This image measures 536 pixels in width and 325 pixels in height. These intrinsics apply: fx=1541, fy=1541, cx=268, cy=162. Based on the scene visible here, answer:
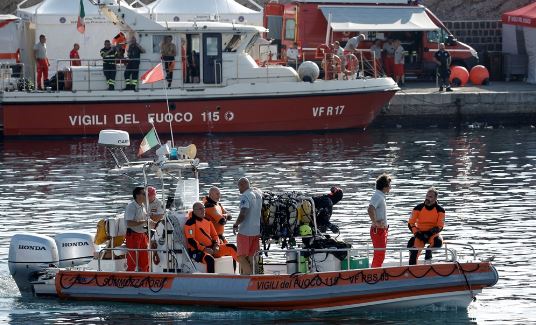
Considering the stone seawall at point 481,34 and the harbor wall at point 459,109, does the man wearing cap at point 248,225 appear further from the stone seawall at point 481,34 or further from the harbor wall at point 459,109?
the stone seawall at point 481,34

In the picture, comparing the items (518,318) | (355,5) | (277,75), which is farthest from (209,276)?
(355,5)

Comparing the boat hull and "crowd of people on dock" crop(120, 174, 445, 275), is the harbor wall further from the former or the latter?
the boat hull

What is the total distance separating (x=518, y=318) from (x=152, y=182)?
1182 cm

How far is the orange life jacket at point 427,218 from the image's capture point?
19.4 m

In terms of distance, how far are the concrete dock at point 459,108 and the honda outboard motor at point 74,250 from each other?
20.1 metres

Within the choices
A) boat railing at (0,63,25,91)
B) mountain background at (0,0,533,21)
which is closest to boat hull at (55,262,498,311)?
boat railing at (0,63,25,91)

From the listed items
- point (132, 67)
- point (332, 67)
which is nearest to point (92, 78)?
point (132, 67)

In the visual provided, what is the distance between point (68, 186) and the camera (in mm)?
29953

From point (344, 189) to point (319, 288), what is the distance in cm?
1049

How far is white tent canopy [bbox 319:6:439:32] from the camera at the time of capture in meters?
42.7

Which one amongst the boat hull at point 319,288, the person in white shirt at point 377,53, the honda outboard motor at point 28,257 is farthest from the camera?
the person in white shirt at point 377,53

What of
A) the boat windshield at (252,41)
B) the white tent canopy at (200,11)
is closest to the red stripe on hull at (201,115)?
the boat windshield at (252,41)

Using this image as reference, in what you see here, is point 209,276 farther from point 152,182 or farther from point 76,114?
point 76,114

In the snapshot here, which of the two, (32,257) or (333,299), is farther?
(32,257)
